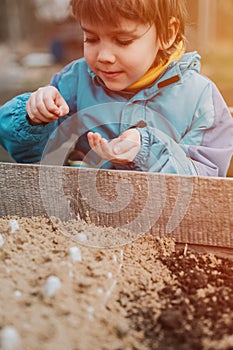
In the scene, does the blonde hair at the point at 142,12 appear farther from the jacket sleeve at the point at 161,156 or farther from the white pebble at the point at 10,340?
the white pebble at the point at 10,340

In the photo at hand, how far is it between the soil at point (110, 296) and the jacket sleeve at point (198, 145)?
11.7 inches

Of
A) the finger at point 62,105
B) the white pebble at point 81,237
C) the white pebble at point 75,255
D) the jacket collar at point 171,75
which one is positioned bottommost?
the white pebble at point 81,237

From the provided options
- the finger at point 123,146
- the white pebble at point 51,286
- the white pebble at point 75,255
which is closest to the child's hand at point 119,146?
the finger at point 123,146

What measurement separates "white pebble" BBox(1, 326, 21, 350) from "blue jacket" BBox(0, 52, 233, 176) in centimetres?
78

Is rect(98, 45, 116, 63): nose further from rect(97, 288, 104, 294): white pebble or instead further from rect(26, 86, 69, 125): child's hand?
rect(97, 288, 104, 294): white pebble

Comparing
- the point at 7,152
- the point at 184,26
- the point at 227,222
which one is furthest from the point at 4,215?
the point at 184,26

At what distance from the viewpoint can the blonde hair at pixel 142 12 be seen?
151cm

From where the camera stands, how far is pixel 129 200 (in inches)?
59.8

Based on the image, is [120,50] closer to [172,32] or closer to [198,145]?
[172,32]

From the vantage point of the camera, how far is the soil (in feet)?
3.32

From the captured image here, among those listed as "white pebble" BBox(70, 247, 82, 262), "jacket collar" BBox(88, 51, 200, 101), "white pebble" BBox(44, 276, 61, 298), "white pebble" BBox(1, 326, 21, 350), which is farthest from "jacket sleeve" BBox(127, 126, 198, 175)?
"white pebble" BBox(1, 326, 21, 350)

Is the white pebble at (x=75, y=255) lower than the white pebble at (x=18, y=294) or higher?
higher

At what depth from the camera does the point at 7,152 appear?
6.25 ft

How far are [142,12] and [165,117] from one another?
34 centimetres
